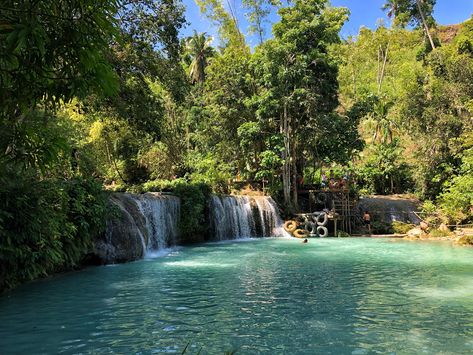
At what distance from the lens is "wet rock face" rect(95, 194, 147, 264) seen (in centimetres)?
1249

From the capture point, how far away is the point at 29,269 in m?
8.48

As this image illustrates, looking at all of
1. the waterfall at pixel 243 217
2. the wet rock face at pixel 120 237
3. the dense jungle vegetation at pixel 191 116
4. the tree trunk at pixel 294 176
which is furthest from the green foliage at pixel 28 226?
the tree trunk at pixel 294 176

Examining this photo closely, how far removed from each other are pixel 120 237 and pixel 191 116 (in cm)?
1658

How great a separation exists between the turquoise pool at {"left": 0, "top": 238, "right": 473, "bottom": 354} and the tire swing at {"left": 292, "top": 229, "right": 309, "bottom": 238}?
30.3 ft

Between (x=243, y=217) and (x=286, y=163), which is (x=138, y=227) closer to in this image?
(x=243, y=217)

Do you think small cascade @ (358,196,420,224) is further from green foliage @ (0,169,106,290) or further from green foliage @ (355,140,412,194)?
green foliage @ (0,169,106,290)

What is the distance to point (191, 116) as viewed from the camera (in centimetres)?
2862

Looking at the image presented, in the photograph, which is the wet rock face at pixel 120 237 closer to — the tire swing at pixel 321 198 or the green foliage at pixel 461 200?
the tire swing at pixel 321 198

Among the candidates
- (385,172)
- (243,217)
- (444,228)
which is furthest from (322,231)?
(385,172)

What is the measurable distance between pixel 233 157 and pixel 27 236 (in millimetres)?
20094

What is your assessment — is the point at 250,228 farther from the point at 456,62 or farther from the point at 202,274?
the point at 456,62

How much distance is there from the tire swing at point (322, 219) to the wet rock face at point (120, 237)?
35.3 ft

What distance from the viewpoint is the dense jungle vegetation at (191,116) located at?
2471 mm

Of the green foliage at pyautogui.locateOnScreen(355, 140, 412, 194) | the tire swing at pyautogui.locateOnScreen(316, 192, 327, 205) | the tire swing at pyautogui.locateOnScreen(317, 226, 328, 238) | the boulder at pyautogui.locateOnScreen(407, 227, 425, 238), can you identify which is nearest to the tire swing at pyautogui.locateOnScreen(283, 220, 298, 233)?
the tire swing at pyautogui.locateOnScreen(317, 226, 328, 238)
